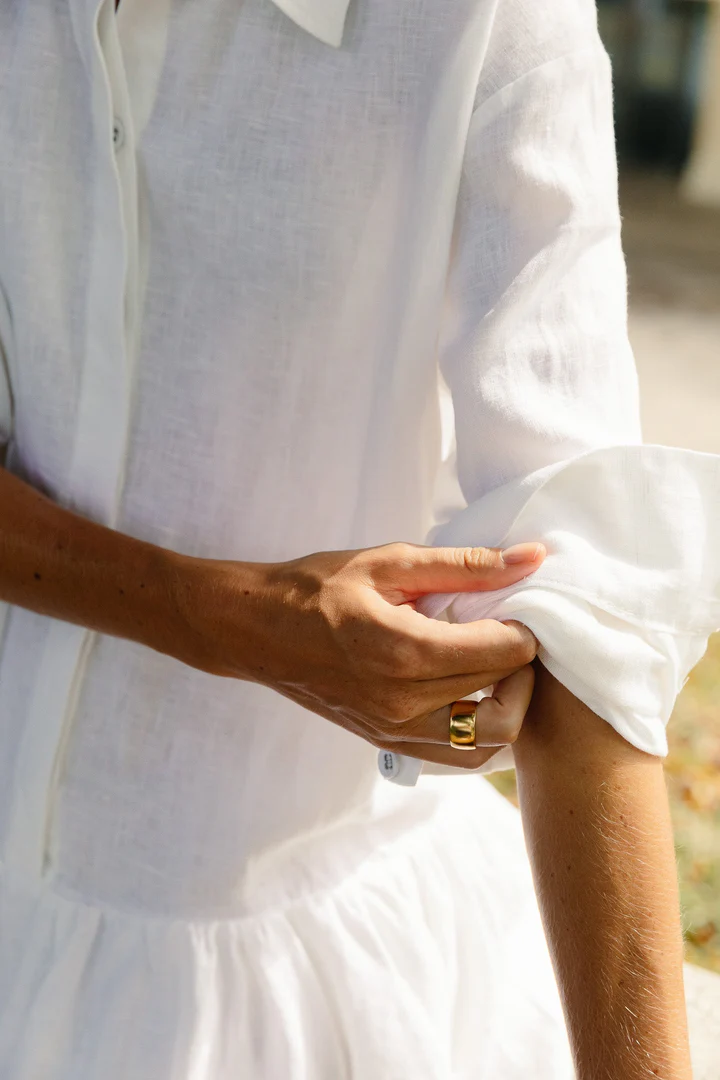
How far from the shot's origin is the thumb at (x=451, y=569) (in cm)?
74

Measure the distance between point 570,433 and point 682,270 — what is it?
22.1 feet

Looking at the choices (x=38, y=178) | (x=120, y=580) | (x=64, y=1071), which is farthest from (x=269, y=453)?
(x=64, y=1071)

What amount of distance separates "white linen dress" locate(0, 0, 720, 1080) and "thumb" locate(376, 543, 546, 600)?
2 centimetres

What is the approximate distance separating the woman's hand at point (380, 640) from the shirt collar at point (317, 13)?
362mm

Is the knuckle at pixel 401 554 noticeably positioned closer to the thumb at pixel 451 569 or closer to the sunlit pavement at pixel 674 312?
the thumb at pixel 451 569

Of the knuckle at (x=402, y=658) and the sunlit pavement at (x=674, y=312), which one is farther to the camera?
the sunlit pavement at (x=674, y=312)

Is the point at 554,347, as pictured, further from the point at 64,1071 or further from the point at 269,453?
the point at 64,1071

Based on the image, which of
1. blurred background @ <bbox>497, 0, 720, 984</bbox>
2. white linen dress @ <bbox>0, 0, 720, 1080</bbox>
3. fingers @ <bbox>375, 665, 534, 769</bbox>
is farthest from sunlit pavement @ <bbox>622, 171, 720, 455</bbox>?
fingers @ <bbox>375, 665, 534, 769</bbox>

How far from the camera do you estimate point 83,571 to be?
0.85 meters

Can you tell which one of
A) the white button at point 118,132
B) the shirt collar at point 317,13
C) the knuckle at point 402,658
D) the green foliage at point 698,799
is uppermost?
the shirt collar at point 317,13

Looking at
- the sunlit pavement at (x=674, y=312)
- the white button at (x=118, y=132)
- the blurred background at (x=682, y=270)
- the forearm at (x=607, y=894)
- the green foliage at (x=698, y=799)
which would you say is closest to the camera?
the forearm at (x=607, y=894)

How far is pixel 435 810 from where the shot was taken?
106 cm

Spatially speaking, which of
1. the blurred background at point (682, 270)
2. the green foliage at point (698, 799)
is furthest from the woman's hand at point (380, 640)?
the green foliage at point (698, 799)

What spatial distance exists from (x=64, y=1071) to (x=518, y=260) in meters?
0.70
